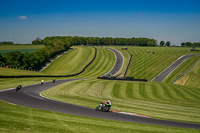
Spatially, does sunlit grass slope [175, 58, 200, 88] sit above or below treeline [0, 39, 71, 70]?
below

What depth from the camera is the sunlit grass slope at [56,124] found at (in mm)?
15430

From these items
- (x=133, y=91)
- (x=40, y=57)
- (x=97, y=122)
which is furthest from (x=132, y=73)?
(x=97, y=122)

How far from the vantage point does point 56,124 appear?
1681cm

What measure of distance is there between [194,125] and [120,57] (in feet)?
335

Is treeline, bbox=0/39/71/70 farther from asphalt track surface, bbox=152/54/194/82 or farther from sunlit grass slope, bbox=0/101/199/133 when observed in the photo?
sunlit grass slope, bbox=0/101/199/133

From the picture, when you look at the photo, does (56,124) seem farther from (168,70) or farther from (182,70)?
(168,70)

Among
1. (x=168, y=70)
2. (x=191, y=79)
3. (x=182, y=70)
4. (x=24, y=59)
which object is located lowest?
(x=191, y=79)

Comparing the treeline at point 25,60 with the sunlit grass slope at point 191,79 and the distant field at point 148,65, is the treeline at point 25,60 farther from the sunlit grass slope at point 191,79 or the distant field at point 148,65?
the sunlit grass slope at point 191,79

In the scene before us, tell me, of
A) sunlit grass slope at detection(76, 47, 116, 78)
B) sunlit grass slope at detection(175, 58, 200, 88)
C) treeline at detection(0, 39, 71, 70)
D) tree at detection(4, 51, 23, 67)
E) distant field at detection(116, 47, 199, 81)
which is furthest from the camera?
treeline at detection(0, 39, 71, 70)

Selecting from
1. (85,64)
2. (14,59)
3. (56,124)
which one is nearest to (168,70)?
(85,64)

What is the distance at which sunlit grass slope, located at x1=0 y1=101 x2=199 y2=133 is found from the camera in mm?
15430

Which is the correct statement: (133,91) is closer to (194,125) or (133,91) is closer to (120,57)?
(194,125)

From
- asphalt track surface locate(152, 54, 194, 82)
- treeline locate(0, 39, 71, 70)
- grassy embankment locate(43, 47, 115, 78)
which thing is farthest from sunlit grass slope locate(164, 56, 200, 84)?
treeline locate(0, 39, 71, 70)

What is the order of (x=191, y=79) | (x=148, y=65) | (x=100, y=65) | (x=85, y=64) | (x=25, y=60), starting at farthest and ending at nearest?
(x=25, y=60) → (x=85, y=64) → (x=100, y=65) → (x=148, y=65) → (x=191, y=79)
